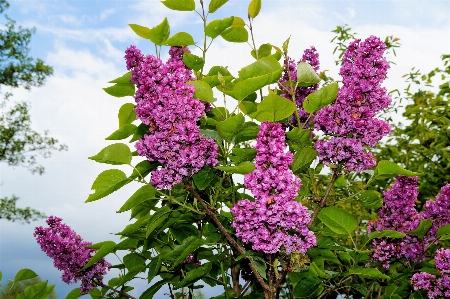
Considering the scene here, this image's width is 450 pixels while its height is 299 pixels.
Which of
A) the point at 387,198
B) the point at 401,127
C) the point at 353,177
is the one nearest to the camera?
the point at 387,198

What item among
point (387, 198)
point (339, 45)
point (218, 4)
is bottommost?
point (387, 198)

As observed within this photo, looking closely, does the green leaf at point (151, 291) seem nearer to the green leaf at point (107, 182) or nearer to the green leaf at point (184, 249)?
the green leaf at point (184, 249)

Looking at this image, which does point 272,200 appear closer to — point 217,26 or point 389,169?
point 389,169

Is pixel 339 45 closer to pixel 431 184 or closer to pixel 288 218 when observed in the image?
pixel 431 184

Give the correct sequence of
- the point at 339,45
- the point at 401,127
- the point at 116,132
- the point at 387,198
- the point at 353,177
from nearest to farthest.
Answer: the point at 116,132
the point at 387,198
the point at 353,177
the point at 339,45
the point at 401,127

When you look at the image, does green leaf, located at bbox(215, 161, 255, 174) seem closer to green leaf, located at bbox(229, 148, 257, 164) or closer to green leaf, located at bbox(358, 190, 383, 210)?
green leaf, located at bbox(229, 148, 257, 164)

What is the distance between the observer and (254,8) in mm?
2715

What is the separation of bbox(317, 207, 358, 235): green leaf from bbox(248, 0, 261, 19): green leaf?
121 cm

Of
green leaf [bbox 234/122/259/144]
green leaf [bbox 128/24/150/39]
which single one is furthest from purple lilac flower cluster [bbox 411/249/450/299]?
green leaf [bbox 128/24/150/39]

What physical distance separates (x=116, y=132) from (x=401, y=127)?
6.28 m

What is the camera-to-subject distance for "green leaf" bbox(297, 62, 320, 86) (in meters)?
2.32

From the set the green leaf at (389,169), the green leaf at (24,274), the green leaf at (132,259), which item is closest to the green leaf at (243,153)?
the green leaf at (389,169)

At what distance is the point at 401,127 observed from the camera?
7.73 meters

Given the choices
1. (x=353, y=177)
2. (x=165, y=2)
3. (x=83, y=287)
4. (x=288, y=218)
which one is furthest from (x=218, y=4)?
(x=353, y=177)
